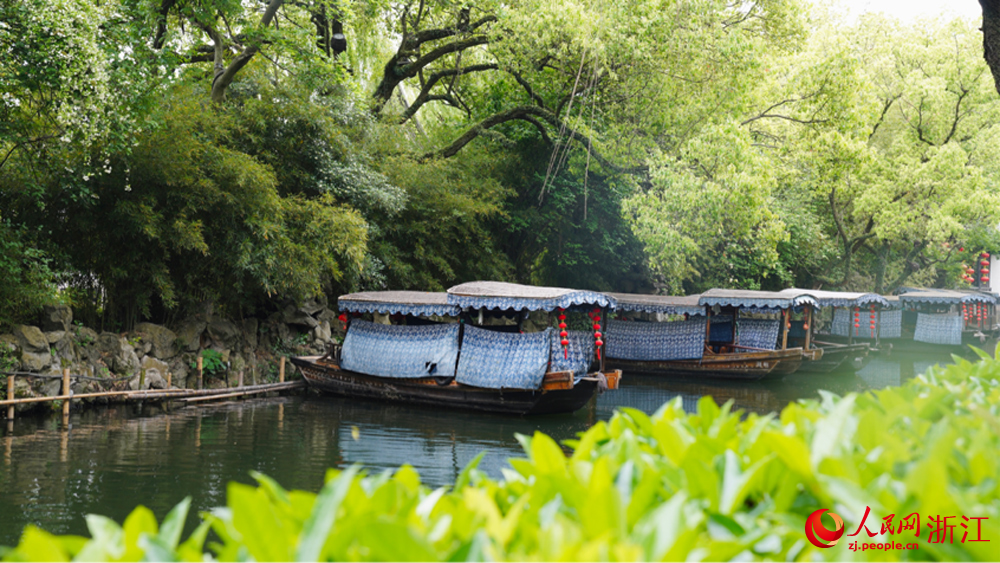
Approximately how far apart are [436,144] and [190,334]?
9253 millimetres

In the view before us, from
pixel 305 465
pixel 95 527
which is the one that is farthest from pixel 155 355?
pixel 95 527

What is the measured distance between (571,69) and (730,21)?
3.43 metres

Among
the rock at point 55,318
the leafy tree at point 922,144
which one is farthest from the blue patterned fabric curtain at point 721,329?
the rock at point 55,318

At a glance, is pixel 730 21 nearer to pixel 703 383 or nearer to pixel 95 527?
pixel 703 383

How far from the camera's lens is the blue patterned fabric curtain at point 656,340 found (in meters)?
17.1

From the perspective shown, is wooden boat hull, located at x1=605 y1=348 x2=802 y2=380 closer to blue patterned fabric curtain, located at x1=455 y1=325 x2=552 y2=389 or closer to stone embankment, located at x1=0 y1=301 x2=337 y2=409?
blue patterned fabric curtain, located at x1=455 y1=325 x2=552 y2=389

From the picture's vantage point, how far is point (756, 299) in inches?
628

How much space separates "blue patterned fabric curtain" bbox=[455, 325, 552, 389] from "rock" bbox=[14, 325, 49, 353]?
21.1ft

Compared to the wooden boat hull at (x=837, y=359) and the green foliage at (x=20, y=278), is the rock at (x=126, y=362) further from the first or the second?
the wooden boat hull at (x=837, y=359)

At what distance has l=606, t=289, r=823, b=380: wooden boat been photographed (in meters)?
15.9

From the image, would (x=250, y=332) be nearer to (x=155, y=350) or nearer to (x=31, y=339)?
(x=155, y=350)

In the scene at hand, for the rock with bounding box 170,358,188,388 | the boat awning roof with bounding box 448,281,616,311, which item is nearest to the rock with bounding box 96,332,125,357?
the rock with bounding box 170,358,188,388

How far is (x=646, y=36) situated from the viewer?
41.3 ft

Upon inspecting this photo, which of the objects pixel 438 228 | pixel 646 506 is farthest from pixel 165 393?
pixel 646 506
